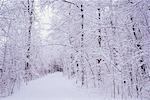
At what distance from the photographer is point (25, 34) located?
1753 centimetres

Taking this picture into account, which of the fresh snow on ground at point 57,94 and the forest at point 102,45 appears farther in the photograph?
the forest at point 102,45

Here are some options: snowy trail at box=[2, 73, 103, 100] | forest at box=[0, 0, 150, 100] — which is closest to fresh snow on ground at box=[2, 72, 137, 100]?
snowy trail at box=[2, 73, 103, 100]

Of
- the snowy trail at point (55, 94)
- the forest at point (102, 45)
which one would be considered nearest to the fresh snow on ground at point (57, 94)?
the snowy trail at point (55, 94)

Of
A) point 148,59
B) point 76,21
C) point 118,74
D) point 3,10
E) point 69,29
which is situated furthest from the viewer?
point 69,29

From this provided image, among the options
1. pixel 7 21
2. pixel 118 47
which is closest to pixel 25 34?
pixel 7 21

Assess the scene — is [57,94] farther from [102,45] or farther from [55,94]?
[102,45]

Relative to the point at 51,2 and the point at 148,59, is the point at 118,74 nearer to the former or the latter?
the point at 148,59

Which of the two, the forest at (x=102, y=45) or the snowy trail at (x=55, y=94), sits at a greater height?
the forest at (x=102, y=45)

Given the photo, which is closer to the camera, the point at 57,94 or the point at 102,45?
the point at 57,94

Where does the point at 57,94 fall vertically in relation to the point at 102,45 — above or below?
below

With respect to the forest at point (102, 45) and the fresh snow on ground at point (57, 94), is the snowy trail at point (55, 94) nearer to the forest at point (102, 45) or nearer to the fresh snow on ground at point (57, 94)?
the fresh snow on ground at point (57, 94)

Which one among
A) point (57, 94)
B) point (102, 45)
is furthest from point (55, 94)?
point (102, 45)

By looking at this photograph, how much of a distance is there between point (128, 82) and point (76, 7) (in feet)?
20.0

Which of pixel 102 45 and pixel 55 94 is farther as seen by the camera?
pixel 102 45
